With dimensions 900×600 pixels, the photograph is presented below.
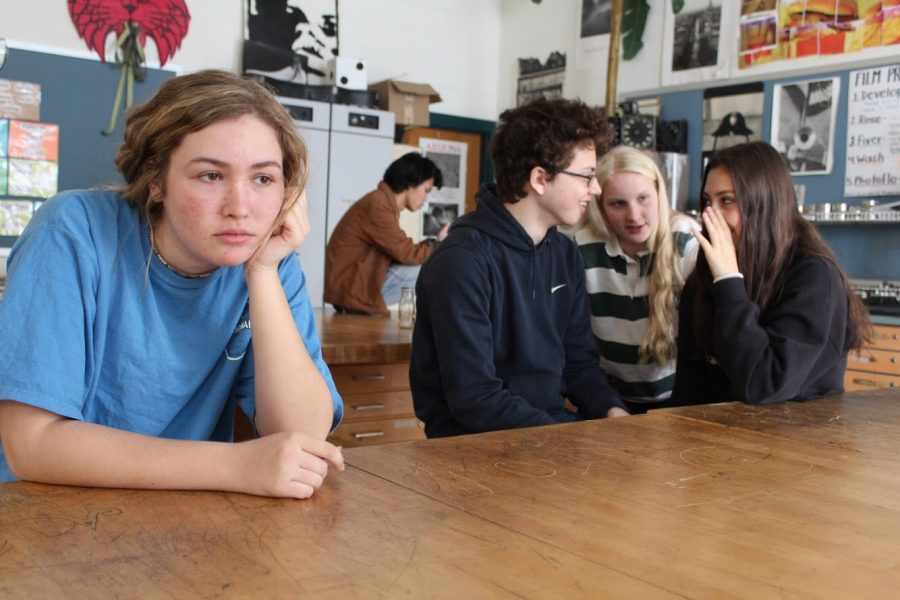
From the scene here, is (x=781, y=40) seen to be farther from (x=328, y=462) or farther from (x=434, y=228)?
(x=328, y=462)

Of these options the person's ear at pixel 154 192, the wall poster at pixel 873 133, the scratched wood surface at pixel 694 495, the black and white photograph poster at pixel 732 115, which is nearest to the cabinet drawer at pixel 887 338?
the wall poster at pixel 873 133

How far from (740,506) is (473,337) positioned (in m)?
0.98

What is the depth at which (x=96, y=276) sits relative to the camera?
1212 mm

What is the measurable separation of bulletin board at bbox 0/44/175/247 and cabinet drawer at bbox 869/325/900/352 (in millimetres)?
4207

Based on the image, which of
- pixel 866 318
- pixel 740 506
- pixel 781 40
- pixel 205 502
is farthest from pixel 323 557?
pixel 781 40

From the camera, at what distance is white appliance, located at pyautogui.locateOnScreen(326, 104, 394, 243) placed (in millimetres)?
5957

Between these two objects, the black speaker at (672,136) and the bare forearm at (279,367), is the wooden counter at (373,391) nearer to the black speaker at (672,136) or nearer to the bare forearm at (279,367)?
the bare forearm at (279,367)

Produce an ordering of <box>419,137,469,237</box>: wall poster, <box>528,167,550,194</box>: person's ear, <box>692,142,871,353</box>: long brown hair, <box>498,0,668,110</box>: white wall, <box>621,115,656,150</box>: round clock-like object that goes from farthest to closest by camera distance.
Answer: <box>419,137,469,237</box>: wall poster
<box>498,0,668,110</box>: white wall
<box>621,115,656,150</box>: round clock-like object
<box>528,167,550,194</box>: person's ear
<box>692,142,871,353</box>: long brown hair

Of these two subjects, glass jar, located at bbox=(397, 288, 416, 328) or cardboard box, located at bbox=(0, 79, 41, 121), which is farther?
cardboard box, located at bbox=(0, 79, 41, 121)

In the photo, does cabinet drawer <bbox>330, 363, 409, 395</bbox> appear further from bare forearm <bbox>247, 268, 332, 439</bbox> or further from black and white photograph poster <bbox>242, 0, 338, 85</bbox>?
black and white photograph poster <bbox>242, 0, 338, 85</bbox>

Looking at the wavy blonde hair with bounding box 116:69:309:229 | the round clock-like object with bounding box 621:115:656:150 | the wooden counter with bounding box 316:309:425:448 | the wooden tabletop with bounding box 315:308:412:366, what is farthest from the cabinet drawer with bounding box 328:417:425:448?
the round clock-like object with bounding box 621:115:656:150

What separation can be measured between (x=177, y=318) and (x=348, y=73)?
5.00 metres

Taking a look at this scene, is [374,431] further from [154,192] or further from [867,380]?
[867,380]

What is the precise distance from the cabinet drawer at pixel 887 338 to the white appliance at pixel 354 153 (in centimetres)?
334
